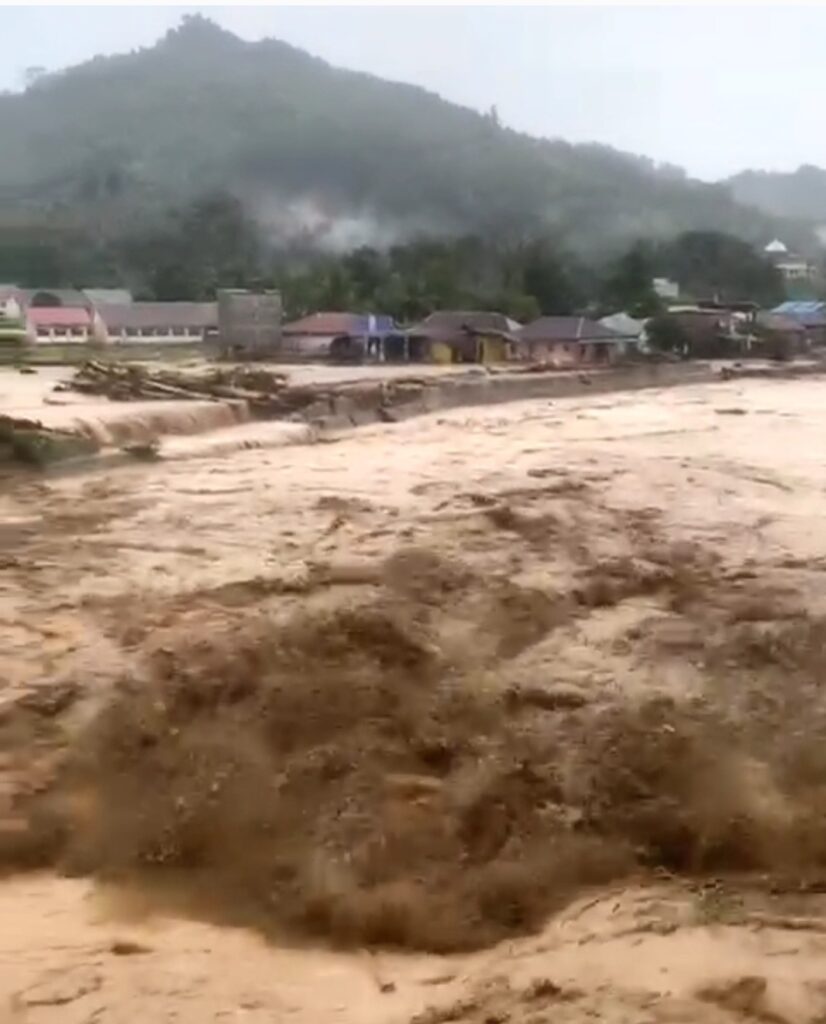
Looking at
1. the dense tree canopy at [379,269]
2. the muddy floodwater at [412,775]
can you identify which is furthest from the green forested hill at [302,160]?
the muddy floodwater at [412,775]

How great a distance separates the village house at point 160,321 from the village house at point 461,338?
8.65ft

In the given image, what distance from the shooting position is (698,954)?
2.70 metres

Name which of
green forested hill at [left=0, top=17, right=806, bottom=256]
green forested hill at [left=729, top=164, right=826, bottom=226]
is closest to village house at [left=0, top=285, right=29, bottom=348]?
green forested hill at [left=0, top=17, right=806, bottom=256]

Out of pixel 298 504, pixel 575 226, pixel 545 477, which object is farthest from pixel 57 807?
pixel 575 226

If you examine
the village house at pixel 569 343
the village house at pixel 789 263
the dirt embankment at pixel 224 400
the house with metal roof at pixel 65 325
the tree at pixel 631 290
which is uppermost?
the village house at pixel 789 263

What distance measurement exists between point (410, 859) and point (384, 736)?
581mm

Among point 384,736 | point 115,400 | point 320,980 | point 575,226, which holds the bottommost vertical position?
point 320,980

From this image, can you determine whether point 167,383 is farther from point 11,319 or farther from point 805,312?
point 805,312

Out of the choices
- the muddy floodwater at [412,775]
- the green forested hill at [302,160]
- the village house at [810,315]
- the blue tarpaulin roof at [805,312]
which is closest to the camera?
the muddy floodwater at [412,775]

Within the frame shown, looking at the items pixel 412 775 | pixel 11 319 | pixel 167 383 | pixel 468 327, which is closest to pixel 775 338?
pixel 468 327

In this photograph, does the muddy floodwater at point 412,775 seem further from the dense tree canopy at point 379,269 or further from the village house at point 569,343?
the dense tree canopy at point 379,269

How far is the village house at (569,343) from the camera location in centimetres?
1738

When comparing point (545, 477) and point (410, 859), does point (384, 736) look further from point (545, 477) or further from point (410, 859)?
point (545, 477)

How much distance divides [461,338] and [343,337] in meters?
1.67
